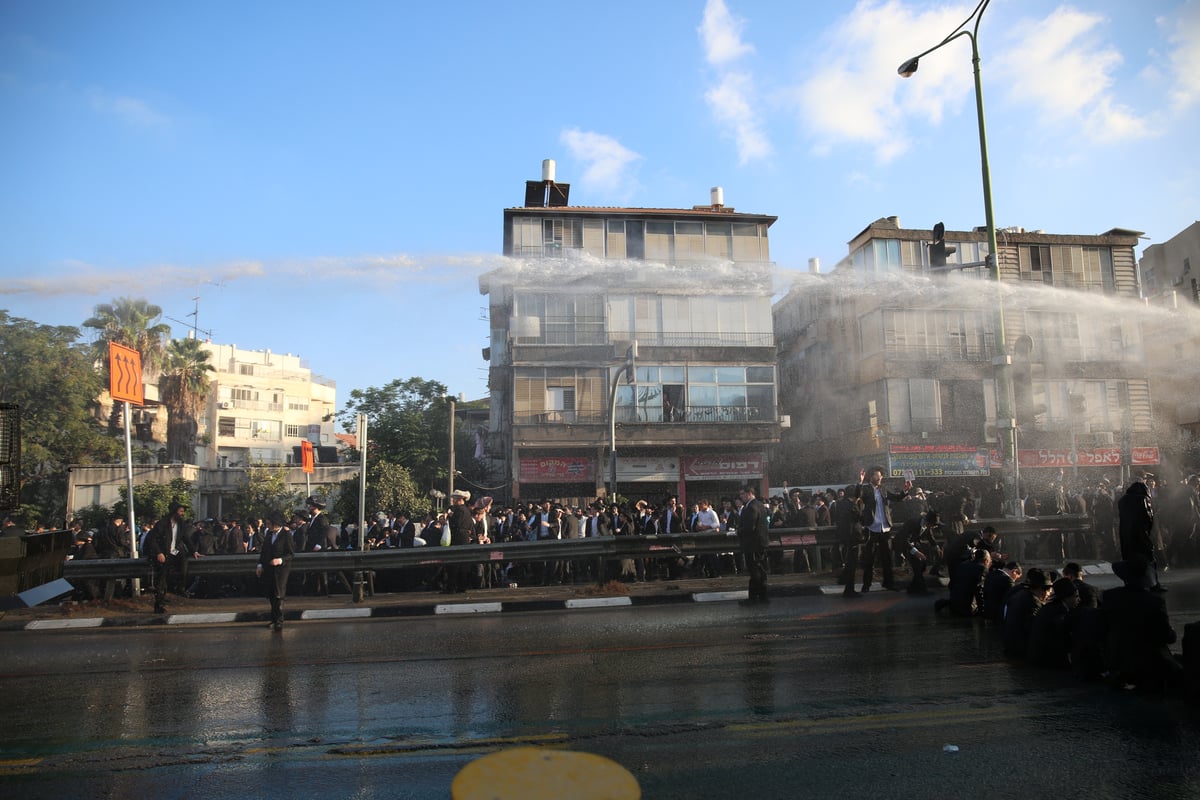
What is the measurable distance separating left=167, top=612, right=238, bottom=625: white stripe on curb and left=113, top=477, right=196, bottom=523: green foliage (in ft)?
66.0

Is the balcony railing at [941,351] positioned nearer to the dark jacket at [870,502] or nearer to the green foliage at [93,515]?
the dark jacket at [870,502]

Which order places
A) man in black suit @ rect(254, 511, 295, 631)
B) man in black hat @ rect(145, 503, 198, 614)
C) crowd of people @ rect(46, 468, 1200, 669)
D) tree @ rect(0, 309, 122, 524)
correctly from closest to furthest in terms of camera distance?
crowd of people @ rect(46, 468, 1200, 669) < man in black suit @ rect(254, 511, 295, 631) < man in black hat @ rect(145, 503, 198, 614) < tree @ rect(0, 309, 122, 524)

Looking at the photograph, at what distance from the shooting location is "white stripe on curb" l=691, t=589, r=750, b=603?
12273mm

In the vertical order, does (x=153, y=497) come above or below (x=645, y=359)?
below

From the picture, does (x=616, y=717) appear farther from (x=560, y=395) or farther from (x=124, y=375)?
(x=560, y=395)

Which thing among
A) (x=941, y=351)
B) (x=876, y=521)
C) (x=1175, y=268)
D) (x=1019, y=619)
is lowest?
(x=1019, y=619)

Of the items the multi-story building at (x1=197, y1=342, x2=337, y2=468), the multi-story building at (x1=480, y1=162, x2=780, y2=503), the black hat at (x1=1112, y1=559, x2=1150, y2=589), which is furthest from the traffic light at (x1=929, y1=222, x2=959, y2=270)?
the multi-story building at (x1=197, y1=342, x2=337, y2=468)

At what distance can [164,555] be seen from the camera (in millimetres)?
12750

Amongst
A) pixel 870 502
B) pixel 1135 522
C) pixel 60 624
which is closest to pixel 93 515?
pixel 60 624

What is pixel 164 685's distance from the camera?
7156mm

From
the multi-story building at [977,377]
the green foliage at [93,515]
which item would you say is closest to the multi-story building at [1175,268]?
the multi-story building at [977,377]

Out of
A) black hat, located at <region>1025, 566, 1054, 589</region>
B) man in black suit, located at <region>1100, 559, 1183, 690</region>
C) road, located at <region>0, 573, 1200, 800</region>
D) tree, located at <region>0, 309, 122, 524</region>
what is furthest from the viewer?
tree, located at <region>0, 309, 122, 524</region>

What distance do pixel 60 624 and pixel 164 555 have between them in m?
1.66

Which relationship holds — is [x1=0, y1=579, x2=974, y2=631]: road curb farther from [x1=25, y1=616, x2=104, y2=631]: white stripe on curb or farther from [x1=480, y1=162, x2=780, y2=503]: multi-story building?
[x1=480, y1=162, x2=780, y2=503]: multi-story building
